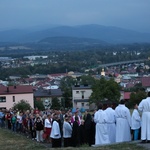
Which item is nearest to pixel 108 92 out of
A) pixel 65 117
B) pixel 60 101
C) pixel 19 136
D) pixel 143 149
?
pixel 60 101

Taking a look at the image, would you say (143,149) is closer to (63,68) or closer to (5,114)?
(5,114)

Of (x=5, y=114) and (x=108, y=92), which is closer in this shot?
(x=5, y=114)

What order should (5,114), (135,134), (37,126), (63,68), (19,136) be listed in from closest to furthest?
(135,134) < (37,126) < (19,136) < (5,114) < (63,68)

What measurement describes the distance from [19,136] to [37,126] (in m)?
2.81

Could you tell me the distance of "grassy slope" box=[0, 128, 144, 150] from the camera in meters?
14.2

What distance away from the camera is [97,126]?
665 inches

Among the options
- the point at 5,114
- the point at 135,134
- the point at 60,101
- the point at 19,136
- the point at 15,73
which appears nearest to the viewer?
the point at 135,134

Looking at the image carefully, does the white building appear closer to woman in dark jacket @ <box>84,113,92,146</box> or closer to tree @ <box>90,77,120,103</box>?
tree @ <box>90,77,120,103</box>

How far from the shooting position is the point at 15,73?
17662 cm

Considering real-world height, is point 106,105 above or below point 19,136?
above

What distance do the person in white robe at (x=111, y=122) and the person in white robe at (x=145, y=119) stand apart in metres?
1.50

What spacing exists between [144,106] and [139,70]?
6547 inches

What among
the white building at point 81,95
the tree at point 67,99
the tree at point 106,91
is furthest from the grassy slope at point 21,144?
the white building at point 81,95

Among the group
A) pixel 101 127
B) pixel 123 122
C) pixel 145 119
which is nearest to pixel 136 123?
pixel 123 122
